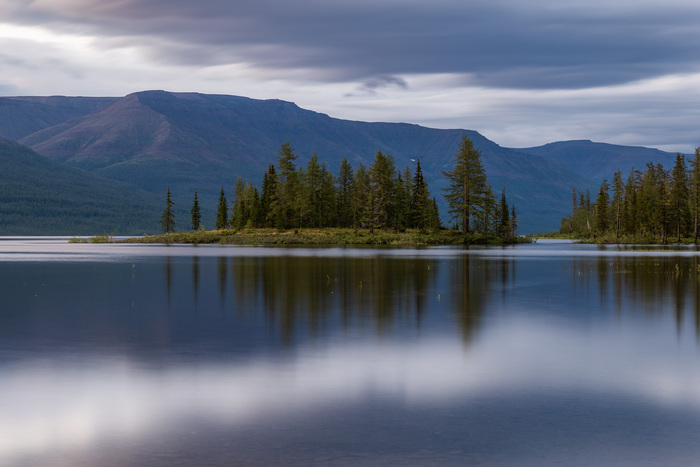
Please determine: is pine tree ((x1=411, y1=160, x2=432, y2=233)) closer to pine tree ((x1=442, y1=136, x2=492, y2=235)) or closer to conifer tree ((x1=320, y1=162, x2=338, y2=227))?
pine tree ((x1=442, y1=136, x2=492, y2=235))

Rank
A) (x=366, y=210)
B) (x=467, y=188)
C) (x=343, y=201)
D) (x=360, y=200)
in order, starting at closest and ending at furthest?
(x=467, y=188) < (x=366, y=210) < (x=360, y=200) < (x=343, y=201)

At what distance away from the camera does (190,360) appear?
18.7 metres

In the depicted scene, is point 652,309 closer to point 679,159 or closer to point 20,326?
point 20,326

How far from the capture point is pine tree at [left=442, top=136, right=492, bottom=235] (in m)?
127

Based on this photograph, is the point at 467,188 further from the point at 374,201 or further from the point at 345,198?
the point at 345,198

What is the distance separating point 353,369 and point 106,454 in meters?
7.43

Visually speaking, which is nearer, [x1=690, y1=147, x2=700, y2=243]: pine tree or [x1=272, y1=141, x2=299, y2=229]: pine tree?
[x1=690, y1=147, x2=700, y2=243]: pine tree

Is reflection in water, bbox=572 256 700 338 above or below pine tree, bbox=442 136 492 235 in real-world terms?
below

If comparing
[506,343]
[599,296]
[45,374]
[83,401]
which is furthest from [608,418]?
[599,296]

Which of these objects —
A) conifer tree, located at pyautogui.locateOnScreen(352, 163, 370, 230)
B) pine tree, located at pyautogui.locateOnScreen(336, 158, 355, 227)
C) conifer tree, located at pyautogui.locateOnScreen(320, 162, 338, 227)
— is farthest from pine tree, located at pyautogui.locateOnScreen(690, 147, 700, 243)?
conifer tree, located at pyautogui.locateOnScreen(320, 162, 338, 227)

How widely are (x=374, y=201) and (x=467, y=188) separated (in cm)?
1725

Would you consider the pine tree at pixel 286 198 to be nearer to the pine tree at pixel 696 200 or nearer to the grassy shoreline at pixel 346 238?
the grassy shoreline at pixel 346 238

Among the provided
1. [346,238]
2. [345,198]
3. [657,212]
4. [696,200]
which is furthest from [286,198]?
[696,200]

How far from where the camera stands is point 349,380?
1628 centimetres
